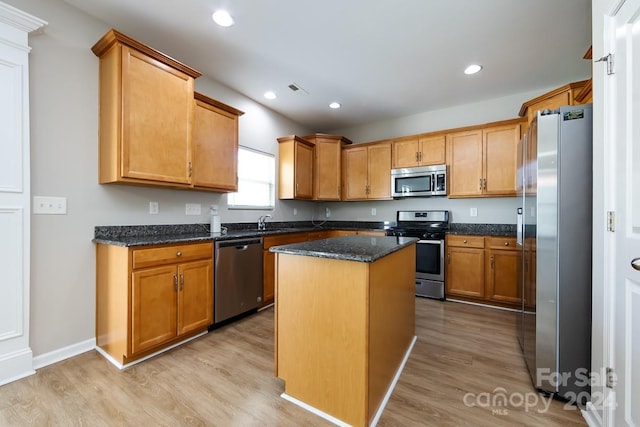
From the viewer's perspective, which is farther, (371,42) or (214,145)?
(214,145)

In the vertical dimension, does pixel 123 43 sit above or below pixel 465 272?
above

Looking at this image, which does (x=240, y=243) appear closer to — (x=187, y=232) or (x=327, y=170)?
(x=187, y=232)

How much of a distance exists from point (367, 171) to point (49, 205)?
3926mm

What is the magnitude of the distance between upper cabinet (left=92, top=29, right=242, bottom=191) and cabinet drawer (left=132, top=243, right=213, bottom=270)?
612 mm

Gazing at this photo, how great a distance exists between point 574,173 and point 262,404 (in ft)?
→ 7.72

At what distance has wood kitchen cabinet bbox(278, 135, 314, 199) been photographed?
4234 mm

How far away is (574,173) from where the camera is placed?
1.60 meters

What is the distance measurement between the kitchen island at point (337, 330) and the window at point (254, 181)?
2.24m

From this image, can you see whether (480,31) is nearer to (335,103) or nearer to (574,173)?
(574,173)

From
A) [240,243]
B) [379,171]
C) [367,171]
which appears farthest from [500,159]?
[240,243]

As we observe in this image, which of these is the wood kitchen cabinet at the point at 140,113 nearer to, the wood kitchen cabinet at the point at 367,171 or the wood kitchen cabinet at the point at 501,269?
the wood kitchen cabinet at the point at 367,171

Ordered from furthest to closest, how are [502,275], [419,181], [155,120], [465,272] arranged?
[419,181]
[465,272]
[502,275]
[155,120]

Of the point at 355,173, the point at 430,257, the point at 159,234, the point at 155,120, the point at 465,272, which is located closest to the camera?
the point at 155,120

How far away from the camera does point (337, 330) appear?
1482mm
